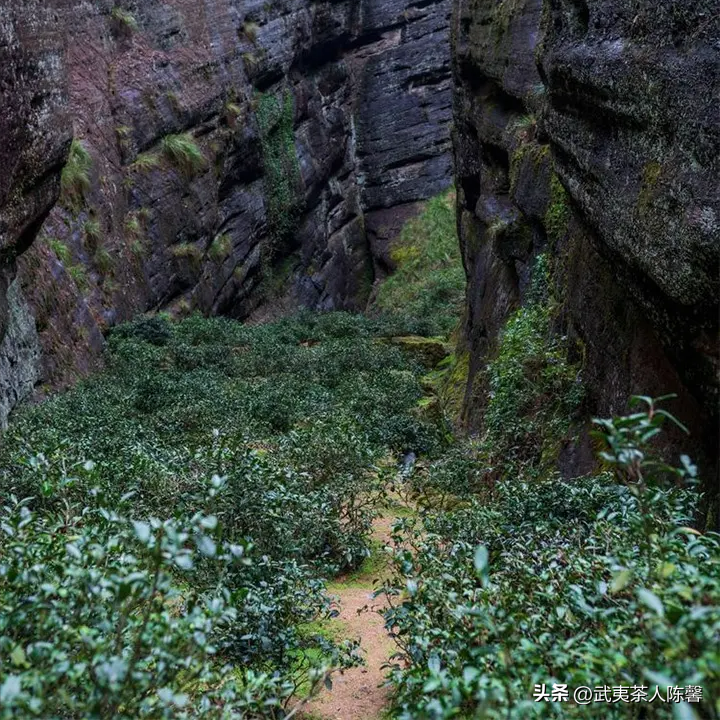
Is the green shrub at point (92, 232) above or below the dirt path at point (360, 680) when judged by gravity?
below

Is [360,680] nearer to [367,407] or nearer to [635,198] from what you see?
[635,198]

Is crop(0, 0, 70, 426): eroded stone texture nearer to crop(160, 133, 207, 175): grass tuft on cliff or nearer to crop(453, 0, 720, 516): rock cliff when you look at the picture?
crop(453, 0, 720, 516): rock cliff

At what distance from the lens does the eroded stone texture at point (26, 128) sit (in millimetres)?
8484

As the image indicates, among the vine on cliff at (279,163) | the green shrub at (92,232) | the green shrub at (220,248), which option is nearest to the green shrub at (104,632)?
the green shrub at (92,232)

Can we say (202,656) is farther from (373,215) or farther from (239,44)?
(373,215)

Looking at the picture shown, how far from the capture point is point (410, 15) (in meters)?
31.0

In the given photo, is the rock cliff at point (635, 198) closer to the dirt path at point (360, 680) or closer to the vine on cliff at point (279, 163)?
the dirt path at point (360, 680)

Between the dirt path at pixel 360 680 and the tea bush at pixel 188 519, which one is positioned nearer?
the tea bush at pixel 188 519

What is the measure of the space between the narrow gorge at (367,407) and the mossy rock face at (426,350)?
9 cm

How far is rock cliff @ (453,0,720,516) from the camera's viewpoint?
451 cm

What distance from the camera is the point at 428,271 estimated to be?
1144 inches

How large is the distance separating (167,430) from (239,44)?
18858 millimetres

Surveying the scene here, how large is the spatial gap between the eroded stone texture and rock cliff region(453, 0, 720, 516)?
5920 mm

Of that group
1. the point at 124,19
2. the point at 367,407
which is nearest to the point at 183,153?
the point at 124,19
